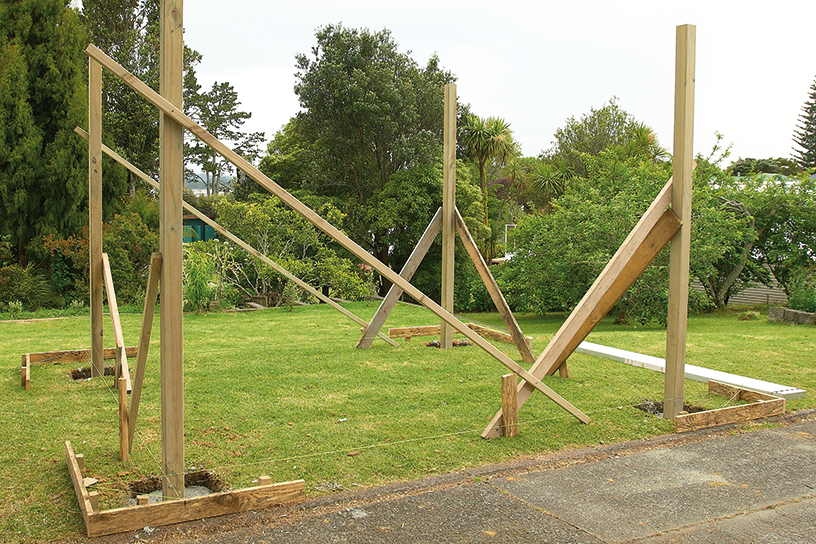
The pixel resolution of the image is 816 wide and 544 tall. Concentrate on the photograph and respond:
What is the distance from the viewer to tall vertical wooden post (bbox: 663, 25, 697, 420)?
534 centimetres

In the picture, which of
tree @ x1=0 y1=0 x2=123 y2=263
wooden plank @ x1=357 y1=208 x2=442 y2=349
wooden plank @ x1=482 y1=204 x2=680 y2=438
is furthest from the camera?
tree @ x1=0 y1=0 x2=123 y2=263

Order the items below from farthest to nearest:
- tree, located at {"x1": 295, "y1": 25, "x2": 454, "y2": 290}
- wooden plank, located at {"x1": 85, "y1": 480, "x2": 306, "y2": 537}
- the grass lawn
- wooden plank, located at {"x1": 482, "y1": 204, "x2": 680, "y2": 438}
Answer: tree, located at {"x1": 295, "y1": 25, "x2": 454, "y2": 290}
wooden plank, located at {"x1": 482, "y1": 204, "x2": 680, "y2": 438}
the grass lawn
wooden plank, located at {"x1": 85, "y1": 480, "x2": 306, "y2": 537}

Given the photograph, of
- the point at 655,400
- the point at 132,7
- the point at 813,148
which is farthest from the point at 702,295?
the point at 813,148

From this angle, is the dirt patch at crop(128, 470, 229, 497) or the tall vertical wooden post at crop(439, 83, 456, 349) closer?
the dirt patch at crop(128, 470, 229, 497)

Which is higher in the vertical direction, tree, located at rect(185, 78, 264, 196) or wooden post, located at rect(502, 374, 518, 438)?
tree, located at rect(185, 78, 264, 196)

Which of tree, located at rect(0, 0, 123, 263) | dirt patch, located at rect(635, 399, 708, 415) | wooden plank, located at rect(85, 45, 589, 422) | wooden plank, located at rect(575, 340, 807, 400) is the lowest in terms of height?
dirt patch, located at rect(635, 399, 708, 415)

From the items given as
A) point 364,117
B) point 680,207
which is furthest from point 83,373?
point 364,117

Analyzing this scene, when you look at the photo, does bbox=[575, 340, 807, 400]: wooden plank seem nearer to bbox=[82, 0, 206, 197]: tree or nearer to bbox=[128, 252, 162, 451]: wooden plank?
bbox=[128, 252, 162, 451]: wooden plank

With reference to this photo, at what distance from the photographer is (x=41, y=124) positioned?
15.0 m

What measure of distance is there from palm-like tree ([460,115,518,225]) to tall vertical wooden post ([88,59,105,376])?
21.0m

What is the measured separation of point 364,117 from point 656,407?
18.4m

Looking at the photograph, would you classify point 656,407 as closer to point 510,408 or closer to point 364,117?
point 510,408

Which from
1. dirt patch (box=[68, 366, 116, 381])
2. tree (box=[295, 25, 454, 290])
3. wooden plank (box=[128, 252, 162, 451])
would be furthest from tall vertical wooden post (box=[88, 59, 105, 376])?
tree (box=[295, 25, 454, 290])

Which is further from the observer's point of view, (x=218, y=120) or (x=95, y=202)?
(x=218, y=120)
